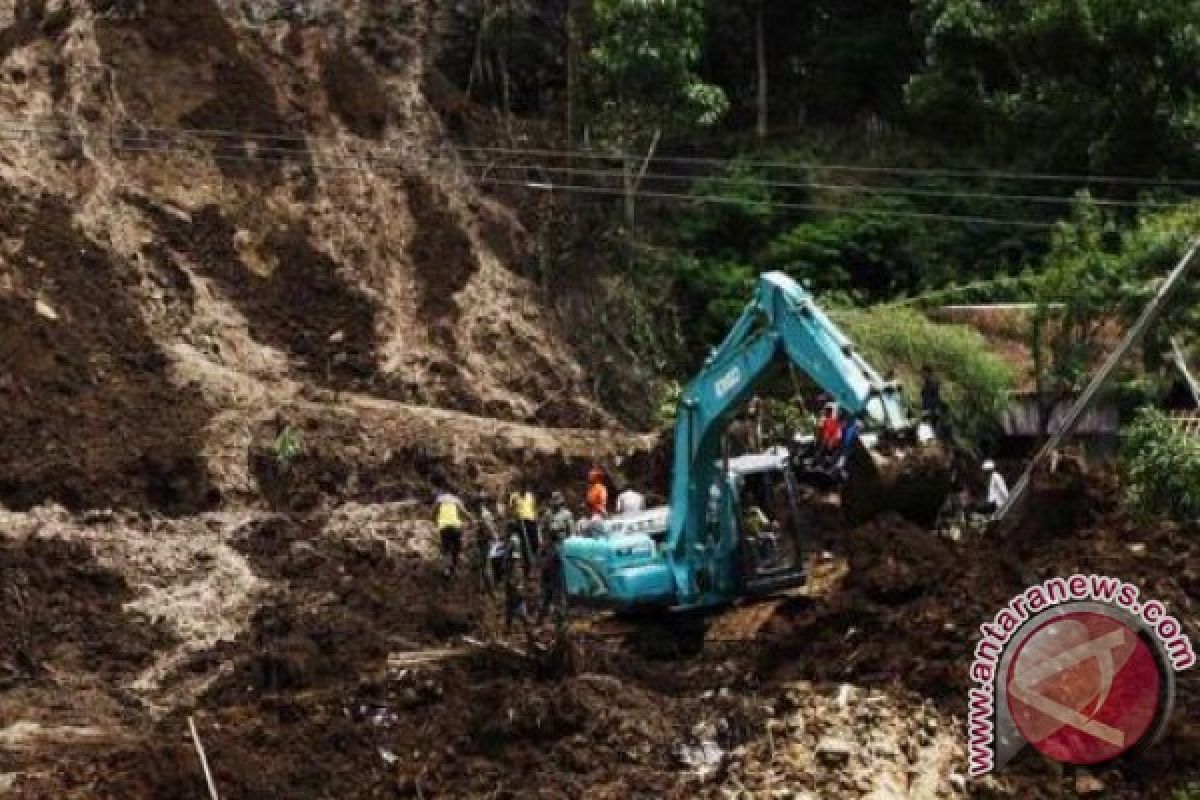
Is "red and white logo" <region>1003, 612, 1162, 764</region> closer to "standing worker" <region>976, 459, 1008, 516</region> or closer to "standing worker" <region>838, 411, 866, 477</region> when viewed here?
"standing worker" <region>838, 411, 866, 477</region>

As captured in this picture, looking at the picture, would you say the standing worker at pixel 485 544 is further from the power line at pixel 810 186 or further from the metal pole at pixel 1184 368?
the power line at pixel 810 186

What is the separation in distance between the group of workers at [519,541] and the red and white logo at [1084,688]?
299 inches

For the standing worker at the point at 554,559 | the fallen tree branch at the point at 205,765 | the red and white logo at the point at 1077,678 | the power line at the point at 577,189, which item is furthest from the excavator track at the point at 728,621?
the power line at the point at 577,189

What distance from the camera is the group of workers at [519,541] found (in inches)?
775

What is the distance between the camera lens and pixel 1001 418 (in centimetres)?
2956

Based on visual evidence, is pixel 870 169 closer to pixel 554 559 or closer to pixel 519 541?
pixel 519 541

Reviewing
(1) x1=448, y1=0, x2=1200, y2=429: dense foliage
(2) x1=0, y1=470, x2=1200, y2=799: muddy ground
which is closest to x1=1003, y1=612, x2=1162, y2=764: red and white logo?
(2) x1=0, y1=470, x2=1200, y2=799: muddy ground

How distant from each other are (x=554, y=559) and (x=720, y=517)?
2.32 m

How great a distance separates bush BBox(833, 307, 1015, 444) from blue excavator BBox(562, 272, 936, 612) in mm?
11347

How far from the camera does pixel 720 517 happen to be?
688 inches

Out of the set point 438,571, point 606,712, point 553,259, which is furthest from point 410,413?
point 606,712

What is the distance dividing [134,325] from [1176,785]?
19.2 meters

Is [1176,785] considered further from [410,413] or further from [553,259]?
[553,259]

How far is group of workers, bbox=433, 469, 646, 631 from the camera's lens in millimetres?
19686
